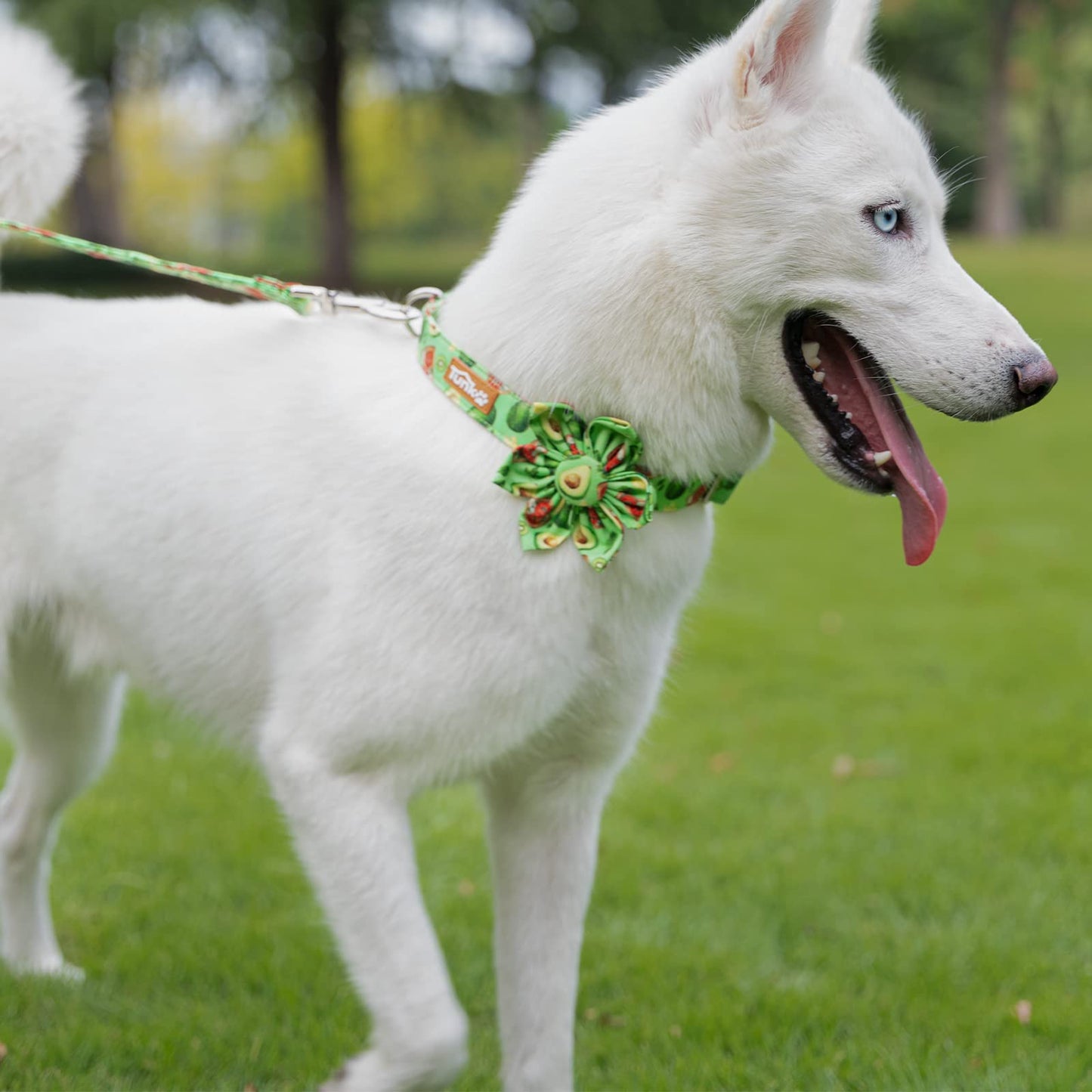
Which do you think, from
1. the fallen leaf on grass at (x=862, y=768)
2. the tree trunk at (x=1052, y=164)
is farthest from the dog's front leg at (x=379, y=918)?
the tree trunk at (x=1052, y=164)

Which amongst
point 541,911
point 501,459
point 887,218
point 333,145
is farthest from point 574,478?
point 333,145

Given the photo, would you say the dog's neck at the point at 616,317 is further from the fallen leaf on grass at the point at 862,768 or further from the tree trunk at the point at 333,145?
the tree trunk at the point at 333,145

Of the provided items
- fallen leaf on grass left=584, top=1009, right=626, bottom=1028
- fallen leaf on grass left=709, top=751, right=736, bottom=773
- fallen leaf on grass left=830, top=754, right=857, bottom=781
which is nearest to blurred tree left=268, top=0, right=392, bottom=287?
fallen leaf on grass left=709, top=751, right=736, bottom=773

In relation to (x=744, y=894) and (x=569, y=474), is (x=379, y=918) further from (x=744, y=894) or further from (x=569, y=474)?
(x=744, y=894)

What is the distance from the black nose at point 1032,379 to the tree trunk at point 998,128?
32.0m

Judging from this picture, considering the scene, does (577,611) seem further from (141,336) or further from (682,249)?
(141,336)

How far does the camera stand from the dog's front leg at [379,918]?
2436 millimetres

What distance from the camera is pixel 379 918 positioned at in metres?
2.49

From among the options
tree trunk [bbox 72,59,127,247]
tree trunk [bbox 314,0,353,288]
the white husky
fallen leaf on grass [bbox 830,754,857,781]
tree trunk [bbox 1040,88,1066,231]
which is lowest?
tree trunk [bbox 1040,88,1066,231]

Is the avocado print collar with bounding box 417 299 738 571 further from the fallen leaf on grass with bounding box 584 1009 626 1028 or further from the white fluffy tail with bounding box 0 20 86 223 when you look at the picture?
the fallen leaf on grass with bounding box 584 1009 626 1028

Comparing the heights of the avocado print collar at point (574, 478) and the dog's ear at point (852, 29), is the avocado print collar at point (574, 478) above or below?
below

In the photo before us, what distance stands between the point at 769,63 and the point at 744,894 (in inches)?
111

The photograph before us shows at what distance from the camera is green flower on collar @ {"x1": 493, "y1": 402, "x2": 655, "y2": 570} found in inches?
96.9

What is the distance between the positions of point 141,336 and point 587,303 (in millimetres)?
1106
